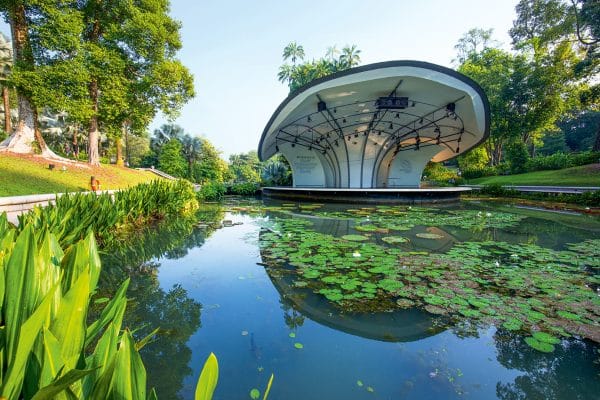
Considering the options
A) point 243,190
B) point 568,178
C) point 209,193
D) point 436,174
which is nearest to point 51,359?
point 209,193

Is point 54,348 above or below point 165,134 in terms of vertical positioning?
below

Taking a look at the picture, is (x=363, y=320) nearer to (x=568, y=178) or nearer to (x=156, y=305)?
(x=156, y=305)

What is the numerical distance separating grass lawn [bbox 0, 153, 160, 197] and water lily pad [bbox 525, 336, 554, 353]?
8007 millimetres

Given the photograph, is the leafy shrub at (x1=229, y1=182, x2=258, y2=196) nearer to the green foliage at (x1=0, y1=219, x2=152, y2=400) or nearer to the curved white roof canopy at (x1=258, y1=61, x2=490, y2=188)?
the curved white roof canopy at (x1=258, y1=61, x2=490, y2=188)

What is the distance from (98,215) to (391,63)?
872cm

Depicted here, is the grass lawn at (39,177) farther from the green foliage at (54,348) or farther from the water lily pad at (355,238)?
the green foliage at (54,348)

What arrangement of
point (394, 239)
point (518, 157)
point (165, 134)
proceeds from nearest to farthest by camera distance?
1. point (394, 239)
2. point (518, 157)
3. point (165, 134)

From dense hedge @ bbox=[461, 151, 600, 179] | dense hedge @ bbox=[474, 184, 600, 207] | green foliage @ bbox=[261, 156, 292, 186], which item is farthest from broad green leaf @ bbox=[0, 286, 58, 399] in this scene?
dense hedge @ bbox=[461, 151, 600, 179]

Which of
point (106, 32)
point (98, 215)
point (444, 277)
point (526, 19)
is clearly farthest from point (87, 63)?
point (526, 19)

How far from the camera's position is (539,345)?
190 centimetres

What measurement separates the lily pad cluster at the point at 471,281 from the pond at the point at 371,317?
0.6 inches

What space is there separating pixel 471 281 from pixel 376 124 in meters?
13.7

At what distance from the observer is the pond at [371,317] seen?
1.63 meters

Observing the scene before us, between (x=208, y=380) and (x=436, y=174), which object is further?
(x=436, y=174)
